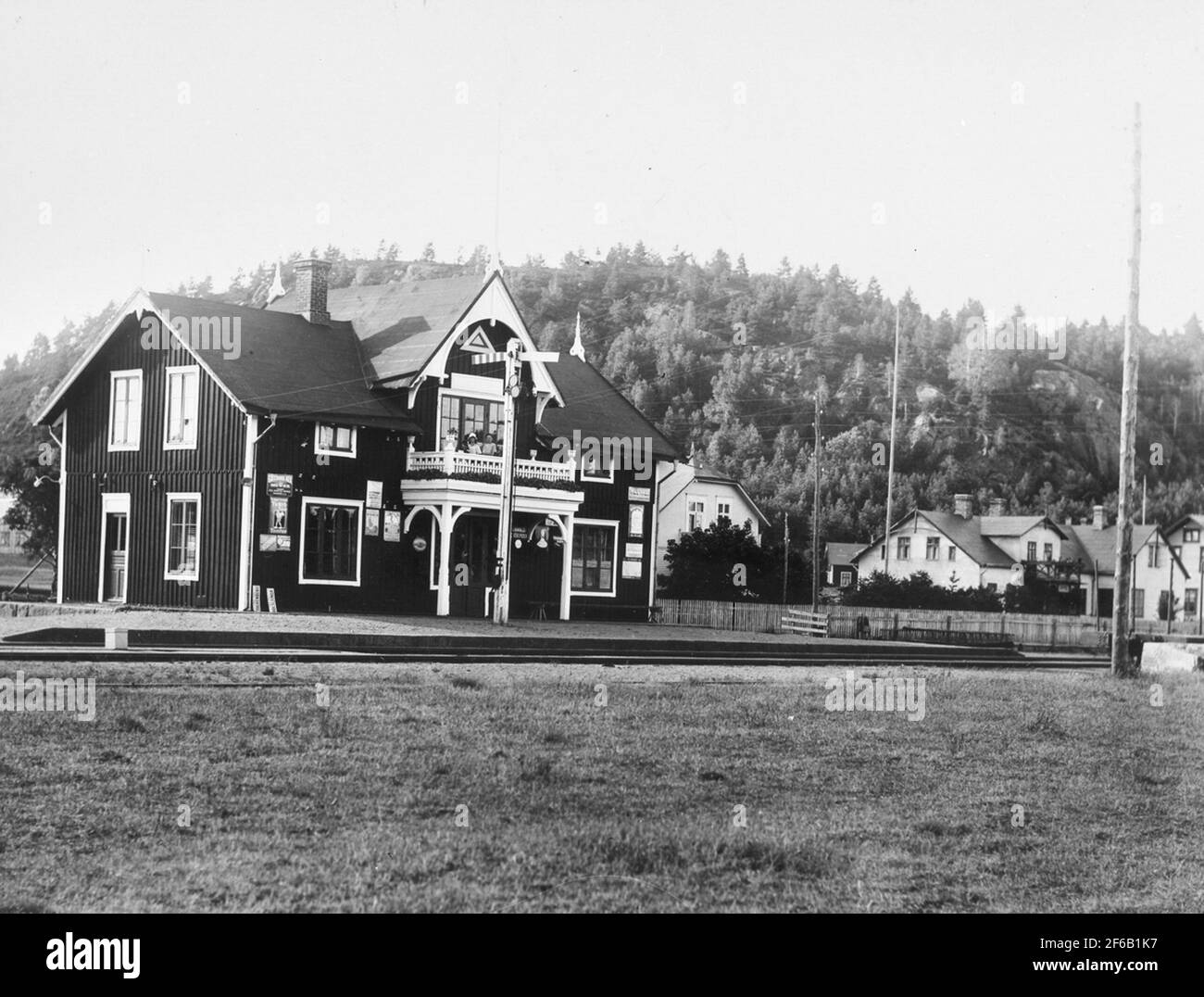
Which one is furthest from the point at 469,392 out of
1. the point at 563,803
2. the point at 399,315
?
the point at 563,803

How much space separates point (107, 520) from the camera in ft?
131

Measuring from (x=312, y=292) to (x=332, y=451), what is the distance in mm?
6547

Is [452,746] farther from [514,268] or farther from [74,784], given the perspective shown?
[514,268]

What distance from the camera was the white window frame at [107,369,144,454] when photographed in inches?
1549

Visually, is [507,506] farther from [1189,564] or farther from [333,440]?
[1189,564]

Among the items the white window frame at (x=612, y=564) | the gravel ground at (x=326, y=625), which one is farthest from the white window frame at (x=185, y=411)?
the white window frame at (x=612, y=564)

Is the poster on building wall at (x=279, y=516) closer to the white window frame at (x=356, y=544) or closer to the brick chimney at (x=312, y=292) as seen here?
the white window frame at (x=356, y=544)

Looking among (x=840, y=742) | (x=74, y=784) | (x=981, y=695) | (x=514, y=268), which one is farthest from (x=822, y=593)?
(x=514, y=268)

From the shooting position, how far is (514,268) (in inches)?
7549

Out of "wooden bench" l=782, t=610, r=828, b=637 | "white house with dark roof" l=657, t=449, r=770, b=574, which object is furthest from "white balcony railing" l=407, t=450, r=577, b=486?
"white house with dark roof" l=657, t=449, r=770, b=574

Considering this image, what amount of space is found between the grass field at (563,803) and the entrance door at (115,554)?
22114mm

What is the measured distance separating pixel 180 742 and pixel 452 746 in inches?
89.4

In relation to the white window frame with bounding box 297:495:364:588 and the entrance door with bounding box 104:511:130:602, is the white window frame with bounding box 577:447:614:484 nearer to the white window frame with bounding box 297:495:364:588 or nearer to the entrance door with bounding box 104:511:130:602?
the white window frame with bounding box 297:495:364:588
